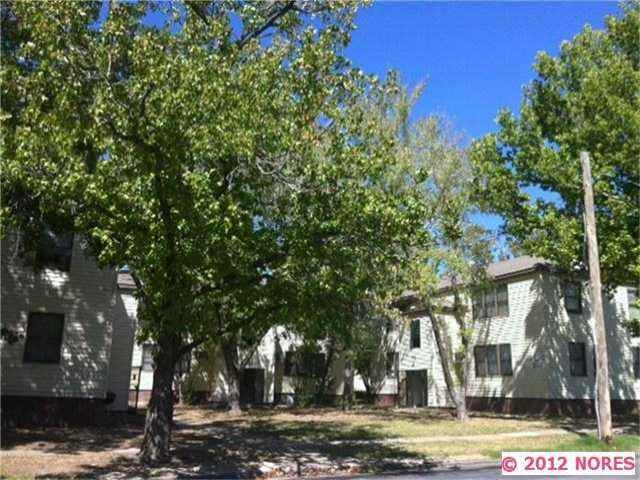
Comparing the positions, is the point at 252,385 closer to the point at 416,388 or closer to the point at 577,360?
the point at 416,388

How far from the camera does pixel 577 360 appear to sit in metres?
33.0

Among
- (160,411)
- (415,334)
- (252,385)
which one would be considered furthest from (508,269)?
(160,411)

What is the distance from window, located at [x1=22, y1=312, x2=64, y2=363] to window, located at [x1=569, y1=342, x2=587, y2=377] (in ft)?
77.9

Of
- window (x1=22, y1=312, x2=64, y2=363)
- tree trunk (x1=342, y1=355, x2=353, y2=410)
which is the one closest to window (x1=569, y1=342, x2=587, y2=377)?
tree trunk (x1=342, y1=355, x2=353, y2=410)

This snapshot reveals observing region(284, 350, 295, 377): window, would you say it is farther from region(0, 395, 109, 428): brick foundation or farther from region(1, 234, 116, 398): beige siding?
region(0, 395, 109, 428): brick foundation

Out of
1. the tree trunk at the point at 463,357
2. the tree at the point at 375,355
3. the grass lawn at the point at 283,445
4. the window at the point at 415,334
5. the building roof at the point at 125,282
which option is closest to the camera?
the grass lawn at the point at 283,445

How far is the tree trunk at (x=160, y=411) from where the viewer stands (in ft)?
49.0

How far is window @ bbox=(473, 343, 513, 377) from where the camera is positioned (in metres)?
34.6

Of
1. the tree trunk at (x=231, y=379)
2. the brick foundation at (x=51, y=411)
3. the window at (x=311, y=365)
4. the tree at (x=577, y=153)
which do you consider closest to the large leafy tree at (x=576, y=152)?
the tree at (x=577, y=153)

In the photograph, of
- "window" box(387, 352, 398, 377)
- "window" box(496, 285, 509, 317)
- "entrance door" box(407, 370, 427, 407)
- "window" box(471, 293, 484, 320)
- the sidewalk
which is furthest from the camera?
"window" box(387, 352, 398, 377)

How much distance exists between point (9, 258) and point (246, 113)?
13343 millimetres

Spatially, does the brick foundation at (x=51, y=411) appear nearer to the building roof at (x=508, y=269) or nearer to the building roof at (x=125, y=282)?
the building roof at (x=125, y=282)

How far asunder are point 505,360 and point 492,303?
3.13 meters

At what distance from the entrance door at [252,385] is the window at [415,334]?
991 centimetres
